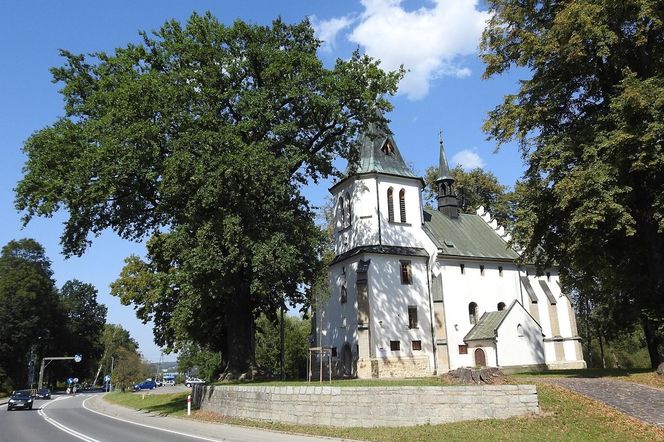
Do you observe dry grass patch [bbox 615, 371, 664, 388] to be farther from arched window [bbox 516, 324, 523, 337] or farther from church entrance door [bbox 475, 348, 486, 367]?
arched window [bbox 516, 324, 523, 337]

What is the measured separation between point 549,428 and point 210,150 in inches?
620

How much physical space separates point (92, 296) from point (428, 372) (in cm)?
8420

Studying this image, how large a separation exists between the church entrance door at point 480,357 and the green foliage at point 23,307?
2117 inches

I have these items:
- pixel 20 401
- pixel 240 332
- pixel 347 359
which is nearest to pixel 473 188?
pixel 347 359

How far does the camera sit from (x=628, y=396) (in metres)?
15.9

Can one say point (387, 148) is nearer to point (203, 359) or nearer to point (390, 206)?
point (390, 206)

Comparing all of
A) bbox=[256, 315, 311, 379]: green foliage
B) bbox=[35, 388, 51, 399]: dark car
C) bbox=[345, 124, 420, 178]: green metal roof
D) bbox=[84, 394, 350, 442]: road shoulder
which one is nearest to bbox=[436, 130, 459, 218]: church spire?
bbox=[345, 124, 420, 178]: green metal roof

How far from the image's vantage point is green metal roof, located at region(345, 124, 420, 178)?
38466 millimetres

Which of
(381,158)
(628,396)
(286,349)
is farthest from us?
(286,349)

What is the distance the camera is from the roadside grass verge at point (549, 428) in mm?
12641

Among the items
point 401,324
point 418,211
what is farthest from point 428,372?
point 418,211

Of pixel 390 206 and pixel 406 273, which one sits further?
pixel 390 206

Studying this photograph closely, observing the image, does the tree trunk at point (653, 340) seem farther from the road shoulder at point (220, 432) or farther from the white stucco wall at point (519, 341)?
the road shoulder at point (220, 432)

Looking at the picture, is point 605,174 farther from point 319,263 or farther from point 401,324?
point 401,324
